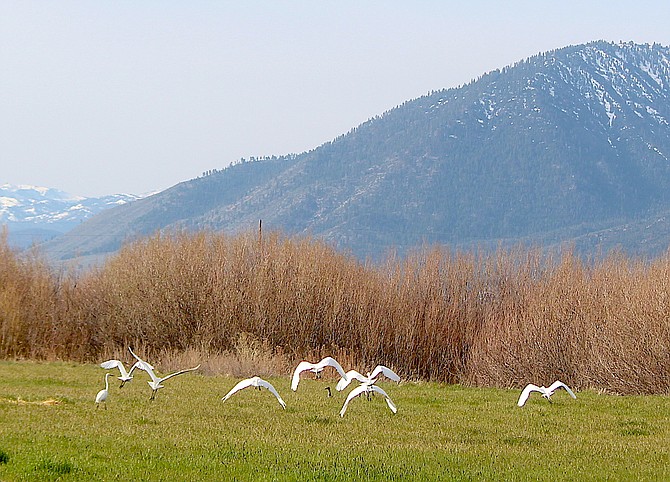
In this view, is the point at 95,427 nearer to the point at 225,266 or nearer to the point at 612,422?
the point at 612,422

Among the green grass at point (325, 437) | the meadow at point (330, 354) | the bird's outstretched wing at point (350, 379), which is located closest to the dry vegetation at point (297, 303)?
the meadow at point (330, 354)

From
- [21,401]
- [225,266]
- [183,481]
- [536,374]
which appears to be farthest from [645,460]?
[225,266]

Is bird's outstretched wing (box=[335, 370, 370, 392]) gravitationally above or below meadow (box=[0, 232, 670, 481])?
above

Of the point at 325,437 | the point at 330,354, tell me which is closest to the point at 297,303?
the point at 330,354

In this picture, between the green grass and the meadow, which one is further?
the meadow

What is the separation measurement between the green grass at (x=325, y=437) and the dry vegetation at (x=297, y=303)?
14.9m

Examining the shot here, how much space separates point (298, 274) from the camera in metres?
37.9

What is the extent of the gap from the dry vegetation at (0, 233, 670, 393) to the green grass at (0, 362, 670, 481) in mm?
14853

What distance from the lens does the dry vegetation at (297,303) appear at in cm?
3441

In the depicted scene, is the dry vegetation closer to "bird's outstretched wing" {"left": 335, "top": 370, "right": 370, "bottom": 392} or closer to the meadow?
the meadow

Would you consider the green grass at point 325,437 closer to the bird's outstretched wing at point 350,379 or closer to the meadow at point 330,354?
the meadow at point 330,354

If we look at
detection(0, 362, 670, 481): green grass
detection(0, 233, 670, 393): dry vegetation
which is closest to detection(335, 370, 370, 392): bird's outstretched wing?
detection(0, 362, 670, 481): green grass

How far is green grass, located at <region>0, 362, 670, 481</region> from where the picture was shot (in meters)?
10.4

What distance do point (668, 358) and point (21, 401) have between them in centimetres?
1776
